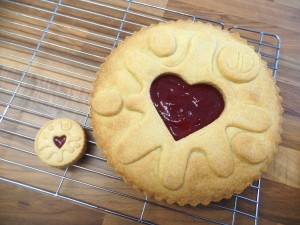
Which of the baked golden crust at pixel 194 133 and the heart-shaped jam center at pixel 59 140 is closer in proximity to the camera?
the baked golden crust at pixel 194 133

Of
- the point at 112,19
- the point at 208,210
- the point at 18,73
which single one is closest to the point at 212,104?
the point at 208,210

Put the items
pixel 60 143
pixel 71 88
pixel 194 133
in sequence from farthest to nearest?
1. pixel 71 88
2. pixel 60 143
3. pixel 194 133

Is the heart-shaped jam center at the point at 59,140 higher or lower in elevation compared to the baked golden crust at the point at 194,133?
lower

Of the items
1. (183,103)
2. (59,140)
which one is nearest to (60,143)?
(59,140)

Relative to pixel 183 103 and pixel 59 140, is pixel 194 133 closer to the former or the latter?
pixel 183 103

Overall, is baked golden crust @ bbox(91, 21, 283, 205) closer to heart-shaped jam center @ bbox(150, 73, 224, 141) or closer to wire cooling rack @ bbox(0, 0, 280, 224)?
heart-shaped jam center @ bbox(150, 73, 224, 141)

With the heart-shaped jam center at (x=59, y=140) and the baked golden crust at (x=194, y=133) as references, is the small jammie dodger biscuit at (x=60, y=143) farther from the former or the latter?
the baked golden crust at (x=194, y=133)

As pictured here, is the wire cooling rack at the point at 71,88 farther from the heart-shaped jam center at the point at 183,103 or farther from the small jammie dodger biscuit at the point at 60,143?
the heart-shaped jam center at the point at 183,103

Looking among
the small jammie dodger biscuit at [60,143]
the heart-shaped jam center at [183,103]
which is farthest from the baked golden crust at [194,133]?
the small jammie dodger biscuit at [60,143]
